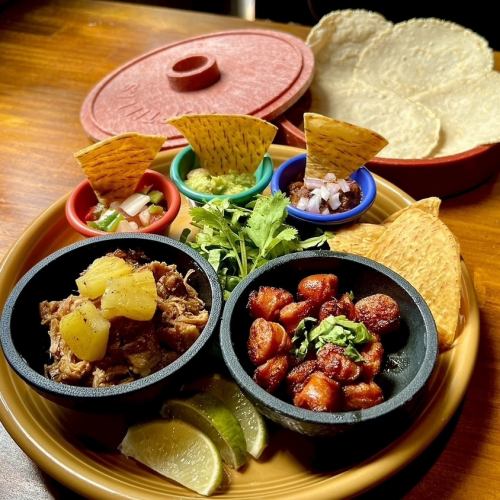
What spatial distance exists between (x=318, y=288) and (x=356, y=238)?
32 cm

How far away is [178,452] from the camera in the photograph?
128 cm

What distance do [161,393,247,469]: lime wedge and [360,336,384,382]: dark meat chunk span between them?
0.33 m

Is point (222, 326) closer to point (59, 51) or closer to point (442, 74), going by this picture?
point (442, 74)

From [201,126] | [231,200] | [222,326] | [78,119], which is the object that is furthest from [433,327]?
[78,119]

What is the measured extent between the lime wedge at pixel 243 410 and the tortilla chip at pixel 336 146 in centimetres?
79

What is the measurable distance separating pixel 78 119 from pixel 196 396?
1717mm

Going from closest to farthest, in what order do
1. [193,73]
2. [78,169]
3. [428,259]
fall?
[428,259] < [78,169] < [193,73]

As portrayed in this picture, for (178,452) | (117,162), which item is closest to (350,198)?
(117,162)

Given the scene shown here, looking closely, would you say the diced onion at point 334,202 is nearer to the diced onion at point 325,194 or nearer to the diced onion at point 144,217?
the diced onion at point 325,194

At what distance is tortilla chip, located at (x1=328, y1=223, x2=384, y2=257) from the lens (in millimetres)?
1663

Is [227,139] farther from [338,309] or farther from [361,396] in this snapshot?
[361,396]

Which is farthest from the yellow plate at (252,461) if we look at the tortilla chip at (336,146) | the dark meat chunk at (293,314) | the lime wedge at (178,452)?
the tortilla chip at (336,146)

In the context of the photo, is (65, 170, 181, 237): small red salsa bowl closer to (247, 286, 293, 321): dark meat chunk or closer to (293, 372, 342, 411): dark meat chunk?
(247, 286, 293, 321): dark meat chunk

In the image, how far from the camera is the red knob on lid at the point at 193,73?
2.47 m
